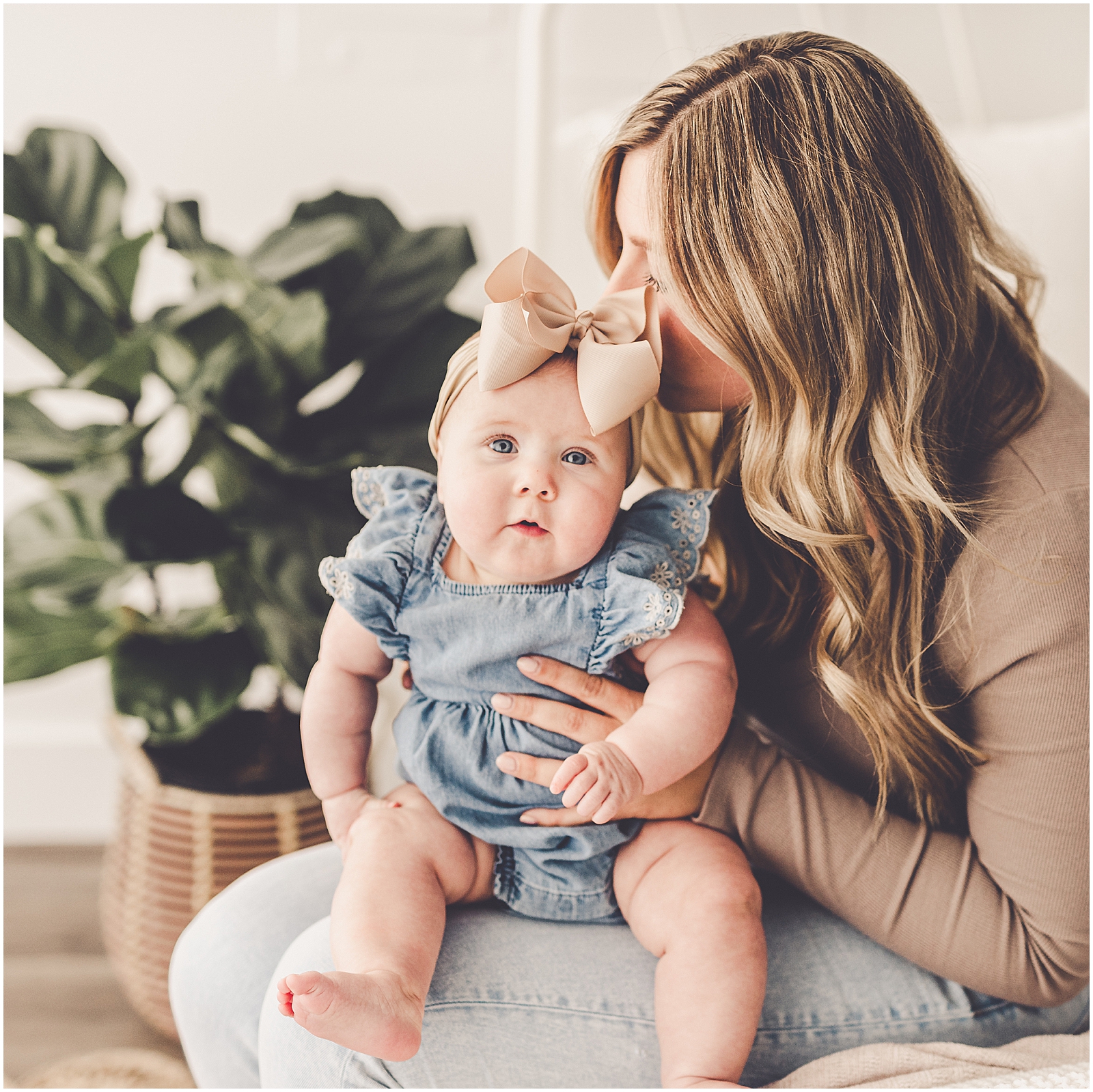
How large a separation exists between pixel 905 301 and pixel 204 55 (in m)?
1.51

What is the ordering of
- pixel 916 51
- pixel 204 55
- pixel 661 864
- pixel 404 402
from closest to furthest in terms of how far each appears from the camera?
pixel 661 864 < pixel 404 402 < pixel 916 51 < pixel 204 55

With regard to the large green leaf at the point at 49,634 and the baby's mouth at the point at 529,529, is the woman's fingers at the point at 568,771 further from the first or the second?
the large green leaf at the point at 49,634

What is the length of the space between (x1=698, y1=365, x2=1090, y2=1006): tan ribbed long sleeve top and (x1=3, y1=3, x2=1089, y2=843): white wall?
100cm

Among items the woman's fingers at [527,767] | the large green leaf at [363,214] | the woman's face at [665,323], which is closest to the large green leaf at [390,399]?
the large green leaf at [363,214]

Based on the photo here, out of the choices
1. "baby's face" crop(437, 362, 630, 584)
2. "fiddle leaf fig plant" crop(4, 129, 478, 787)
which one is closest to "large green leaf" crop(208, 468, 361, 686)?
"fiddle leaf fig plant" crop(4, 129, 478, 787)

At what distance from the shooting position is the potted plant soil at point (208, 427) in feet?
3.80

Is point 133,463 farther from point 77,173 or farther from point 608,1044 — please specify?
point 608,1044

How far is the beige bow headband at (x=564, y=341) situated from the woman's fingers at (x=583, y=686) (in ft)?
0.60

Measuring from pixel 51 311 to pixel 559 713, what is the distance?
2.87 ft

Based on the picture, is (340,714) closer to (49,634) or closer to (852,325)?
(852,325)

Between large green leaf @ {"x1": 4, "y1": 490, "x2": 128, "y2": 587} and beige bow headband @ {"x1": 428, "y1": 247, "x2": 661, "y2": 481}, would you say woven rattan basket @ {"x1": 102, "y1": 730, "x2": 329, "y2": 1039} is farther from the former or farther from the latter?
beige bow headband @ {"x1": 428, "y1": 247, "x2": 661, "y2": 481}

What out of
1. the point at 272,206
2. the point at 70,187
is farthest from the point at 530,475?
the point at 272,206

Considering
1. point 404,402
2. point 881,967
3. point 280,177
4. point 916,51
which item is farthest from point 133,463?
point 916,51

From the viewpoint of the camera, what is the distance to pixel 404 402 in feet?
3.98
